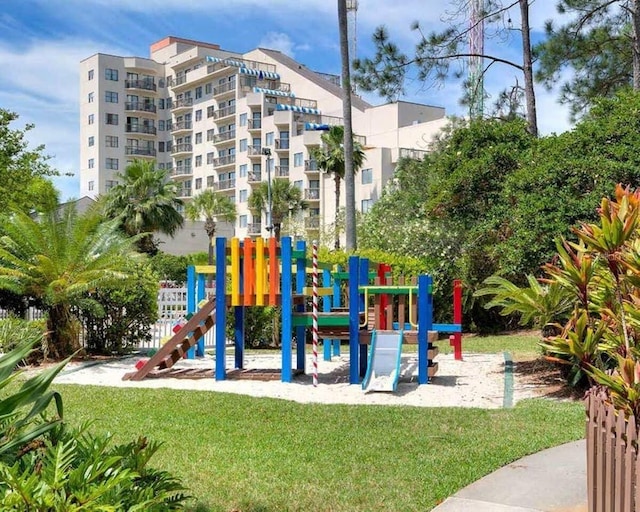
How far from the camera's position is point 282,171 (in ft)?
228

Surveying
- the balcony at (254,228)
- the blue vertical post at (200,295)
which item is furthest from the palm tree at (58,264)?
the balcony at (254,228)

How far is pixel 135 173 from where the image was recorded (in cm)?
4841

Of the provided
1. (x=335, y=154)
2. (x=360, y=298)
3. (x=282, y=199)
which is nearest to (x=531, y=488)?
(x=360, y=298)

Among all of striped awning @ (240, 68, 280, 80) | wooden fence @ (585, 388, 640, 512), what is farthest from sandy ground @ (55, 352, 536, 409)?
striped awning @ (240, 68, 280, 80)

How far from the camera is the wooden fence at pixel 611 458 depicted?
3.88 m

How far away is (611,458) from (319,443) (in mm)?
3800

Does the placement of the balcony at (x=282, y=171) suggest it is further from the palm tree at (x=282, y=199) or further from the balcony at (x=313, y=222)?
the balcony at (x=313, y=222)

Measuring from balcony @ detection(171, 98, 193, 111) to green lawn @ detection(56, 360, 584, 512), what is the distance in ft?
247

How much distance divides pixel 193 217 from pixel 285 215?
878 cm

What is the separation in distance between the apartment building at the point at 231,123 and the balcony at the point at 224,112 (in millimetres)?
128

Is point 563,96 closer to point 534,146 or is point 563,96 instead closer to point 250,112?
point 534,146

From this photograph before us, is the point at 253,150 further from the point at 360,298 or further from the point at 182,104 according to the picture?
the point at 360,298

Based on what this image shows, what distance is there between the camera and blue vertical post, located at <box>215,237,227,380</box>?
12.3m

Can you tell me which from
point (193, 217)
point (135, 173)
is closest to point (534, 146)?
point (135, 173)
